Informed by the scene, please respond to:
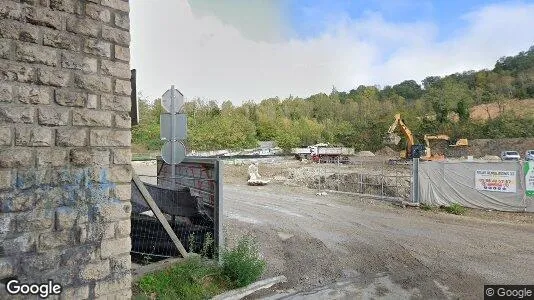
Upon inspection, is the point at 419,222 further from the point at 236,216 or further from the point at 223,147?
the point at 223,147

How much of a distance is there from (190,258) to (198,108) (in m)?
80.3

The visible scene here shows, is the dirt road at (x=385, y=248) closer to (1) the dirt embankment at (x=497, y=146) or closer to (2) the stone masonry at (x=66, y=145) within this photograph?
(2) the stone masonry at (x=66, y=145)

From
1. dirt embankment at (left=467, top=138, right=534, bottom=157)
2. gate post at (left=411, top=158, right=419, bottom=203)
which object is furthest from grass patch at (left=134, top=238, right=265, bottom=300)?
dirt embankment at (left=467, top=138, right=534, bottom=157)

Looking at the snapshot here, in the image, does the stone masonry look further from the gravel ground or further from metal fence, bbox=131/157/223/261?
the gravel ground

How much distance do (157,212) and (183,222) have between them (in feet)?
4.28

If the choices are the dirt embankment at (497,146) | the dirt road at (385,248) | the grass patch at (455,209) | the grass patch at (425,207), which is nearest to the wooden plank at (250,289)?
the dirt road at (385,248)

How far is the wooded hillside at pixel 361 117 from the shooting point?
2343 inches

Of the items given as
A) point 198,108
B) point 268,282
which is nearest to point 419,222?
point 268,282

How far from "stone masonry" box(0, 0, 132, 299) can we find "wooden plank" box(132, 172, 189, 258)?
1.41m

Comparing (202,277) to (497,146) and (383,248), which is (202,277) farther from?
(497,146)

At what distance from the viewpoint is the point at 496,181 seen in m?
13.4

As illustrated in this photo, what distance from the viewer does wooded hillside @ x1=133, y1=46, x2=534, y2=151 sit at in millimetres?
59500

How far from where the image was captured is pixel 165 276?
5855 mm

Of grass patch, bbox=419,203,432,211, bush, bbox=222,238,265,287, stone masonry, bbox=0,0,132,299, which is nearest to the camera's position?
stone masonry, bbox=0,0,132,299
